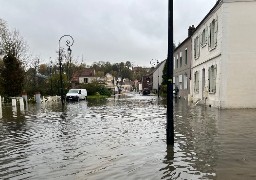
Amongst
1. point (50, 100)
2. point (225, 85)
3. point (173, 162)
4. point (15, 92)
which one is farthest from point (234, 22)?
point (15, 92)

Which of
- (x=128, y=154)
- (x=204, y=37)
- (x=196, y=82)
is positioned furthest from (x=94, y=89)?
(x=128, y=154)

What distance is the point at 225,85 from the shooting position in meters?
21.1

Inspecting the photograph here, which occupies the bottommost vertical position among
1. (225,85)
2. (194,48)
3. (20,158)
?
(20,158)

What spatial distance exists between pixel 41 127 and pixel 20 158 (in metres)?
5.68

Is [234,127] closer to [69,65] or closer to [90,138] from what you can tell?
[90,138]

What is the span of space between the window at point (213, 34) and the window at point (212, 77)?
5.09 feet

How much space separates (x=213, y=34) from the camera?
24125 millimetres

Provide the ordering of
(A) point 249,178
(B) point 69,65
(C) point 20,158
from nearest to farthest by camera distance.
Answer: (A) point 249,178 < (C) point 20,158 < (B) point 69,65

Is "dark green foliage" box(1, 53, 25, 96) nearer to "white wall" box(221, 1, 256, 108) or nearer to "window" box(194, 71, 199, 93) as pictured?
"window" box(194, 71, 199, 93)

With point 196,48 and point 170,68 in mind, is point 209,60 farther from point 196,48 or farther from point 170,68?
point 170,68

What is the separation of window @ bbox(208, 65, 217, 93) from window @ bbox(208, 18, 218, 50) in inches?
61.1

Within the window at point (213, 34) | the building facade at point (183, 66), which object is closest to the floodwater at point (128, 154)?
the window at point (213, 34)

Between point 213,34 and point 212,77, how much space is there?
3103 mm

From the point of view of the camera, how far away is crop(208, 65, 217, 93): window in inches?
918
